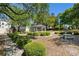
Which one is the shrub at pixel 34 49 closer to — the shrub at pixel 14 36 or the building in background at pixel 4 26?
the shrub at pixel 14 36

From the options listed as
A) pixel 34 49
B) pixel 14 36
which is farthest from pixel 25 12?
pixel 34 49

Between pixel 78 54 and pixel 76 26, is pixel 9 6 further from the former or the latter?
pixel 78 54

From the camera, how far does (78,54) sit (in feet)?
11.4

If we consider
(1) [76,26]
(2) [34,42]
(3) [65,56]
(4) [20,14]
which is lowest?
(3) [65,56]

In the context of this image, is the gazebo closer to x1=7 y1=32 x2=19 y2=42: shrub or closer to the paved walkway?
the paved walkway

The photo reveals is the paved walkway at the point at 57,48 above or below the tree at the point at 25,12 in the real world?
below

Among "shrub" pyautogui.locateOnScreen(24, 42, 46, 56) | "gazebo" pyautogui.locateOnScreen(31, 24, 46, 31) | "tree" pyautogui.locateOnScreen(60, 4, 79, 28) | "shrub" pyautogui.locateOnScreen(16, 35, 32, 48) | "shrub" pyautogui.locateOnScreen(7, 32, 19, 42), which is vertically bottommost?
"shrub" pyautogui.locateOnScreen(24, 42, 46, 56)

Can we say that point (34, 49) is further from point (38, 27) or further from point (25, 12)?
point (25, 12)

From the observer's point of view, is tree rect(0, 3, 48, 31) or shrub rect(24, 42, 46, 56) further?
tree rect(0, 3, 48, 31)

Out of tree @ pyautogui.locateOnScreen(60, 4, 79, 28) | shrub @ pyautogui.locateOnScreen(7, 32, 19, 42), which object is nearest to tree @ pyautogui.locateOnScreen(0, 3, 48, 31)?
shrub @ pyautogui.locateOnScreen(7, 32, 19, 42)

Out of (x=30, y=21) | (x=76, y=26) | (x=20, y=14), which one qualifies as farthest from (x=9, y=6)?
(x=76, y=26)

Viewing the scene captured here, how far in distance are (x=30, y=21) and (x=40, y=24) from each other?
19 centimetres

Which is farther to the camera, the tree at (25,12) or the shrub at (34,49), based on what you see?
the tree at (25,12)

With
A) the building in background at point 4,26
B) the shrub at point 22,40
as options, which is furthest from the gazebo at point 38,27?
the building in background at point 4,26
